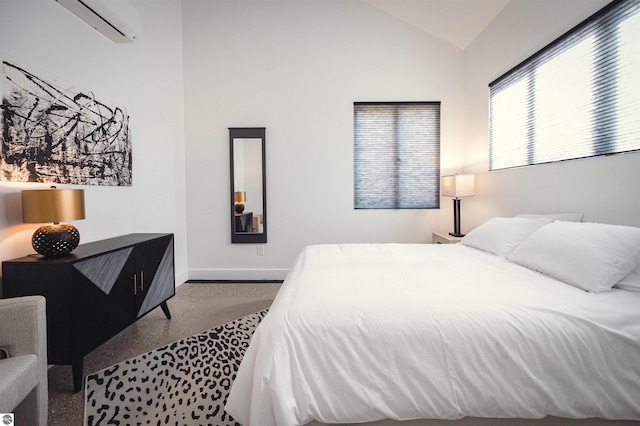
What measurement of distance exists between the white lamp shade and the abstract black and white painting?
3.39 m

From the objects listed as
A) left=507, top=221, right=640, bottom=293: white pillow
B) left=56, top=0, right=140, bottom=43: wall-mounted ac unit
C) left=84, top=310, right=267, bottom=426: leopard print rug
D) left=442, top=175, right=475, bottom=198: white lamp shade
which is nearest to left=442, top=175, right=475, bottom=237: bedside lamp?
left=442, top=175, right=475, bottom=198: white lamp shade

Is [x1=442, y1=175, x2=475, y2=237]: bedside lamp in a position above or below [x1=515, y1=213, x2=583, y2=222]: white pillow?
above

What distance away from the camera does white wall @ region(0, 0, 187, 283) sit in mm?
1834

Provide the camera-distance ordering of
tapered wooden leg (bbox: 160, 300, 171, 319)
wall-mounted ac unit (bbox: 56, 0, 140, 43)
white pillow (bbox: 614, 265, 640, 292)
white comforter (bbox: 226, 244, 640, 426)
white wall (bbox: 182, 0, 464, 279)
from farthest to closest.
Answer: white wall (bbox: 182, 0, 464, 279) < tapered wooden leg (bbox: 160, 300, 171, 319) < wall-mounted ac unit (bbox: 56, 0, 140, 43) < white pillow (bbox: 614, 265, 640, 292) < white comforter (bbox: 226, 244, 640, 426)

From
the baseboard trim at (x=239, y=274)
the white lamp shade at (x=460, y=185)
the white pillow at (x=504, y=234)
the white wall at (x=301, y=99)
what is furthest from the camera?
the baseboard trim at (x=239, y=274)

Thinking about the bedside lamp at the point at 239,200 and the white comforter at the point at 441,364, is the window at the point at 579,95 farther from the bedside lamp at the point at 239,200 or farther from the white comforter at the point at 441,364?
the bedside lamp at the point at 239,200

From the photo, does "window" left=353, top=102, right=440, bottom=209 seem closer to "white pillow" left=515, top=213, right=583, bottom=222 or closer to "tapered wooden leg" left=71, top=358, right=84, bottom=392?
"white pillow" left=515, top=213, right=583, bottom=222

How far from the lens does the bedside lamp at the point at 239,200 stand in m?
3.90

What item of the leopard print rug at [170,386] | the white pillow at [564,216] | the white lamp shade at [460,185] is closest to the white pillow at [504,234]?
the white pillow at [564,216]

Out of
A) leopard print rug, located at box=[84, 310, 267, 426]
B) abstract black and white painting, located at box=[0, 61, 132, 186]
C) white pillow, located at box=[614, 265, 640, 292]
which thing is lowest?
leopard print rug, located at box=[84, 310, 267, 426]

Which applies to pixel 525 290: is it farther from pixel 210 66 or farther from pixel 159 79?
pixel 210 66

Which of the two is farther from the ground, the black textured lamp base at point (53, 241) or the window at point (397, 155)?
the window at point (397, 155)

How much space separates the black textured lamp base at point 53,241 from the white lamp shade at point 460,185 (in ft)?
11.4

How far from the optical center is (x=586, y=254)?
1.56 metres
